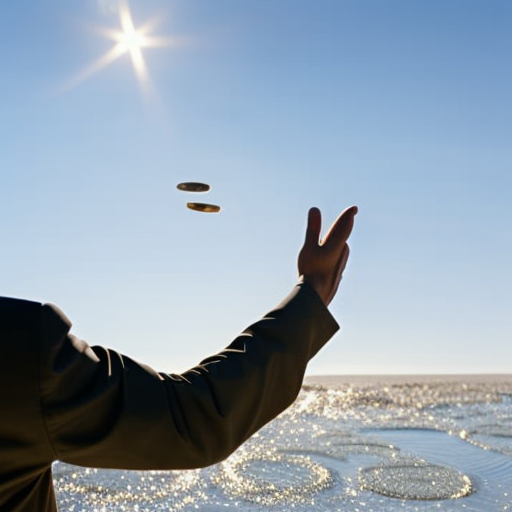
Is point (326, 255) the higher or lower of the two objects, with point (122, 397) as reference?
higher

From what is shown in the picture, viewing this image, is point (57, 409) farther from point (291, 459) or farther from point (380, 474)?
point (291, 459)

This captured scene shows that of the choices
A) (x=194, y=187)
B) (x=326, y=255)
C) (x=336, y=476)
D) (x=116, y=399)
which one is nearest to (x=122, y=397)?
(x=116, y=399)

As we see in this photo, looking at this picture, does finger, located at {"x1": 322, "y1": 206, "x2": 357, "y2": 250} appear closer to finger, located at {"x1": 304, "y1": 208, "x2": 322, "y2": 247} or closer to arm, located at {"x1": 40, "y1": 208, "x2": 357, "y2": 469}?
finger, located at {"x1": 304, "y1": 208, "x2": 322, "y2": 247}

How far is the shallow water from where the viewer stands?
5121 mm

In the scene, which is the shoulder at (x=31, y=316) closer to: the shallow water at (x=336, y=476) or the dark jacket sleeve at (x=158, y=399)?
the dark jacket sleeve at (x=158, y=399)

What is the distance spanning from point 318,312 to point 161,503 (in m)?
Result: 4.67

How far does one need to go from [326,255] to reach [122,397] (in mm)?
345

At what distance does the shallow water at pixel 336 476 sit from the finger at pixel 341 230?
432 centimetres

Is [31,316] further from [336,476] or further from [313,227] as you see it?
[336,476]

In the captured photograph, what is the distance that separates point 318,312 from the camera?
0.91 metres

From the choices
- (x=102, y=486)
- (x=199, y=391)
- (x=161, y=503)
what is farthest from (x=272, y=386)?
(x=102, y=486)

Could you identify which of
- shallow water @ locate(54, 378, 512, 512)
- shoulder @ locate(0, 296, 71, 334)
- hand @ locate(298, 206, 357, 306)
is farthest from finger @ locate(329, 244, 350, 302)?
shallow water @ locate(54, 378, 512, 512)

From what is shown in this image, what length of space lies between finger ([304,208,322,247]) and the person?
0.46 feet

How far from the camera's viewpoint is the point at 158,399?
2.53 feet
